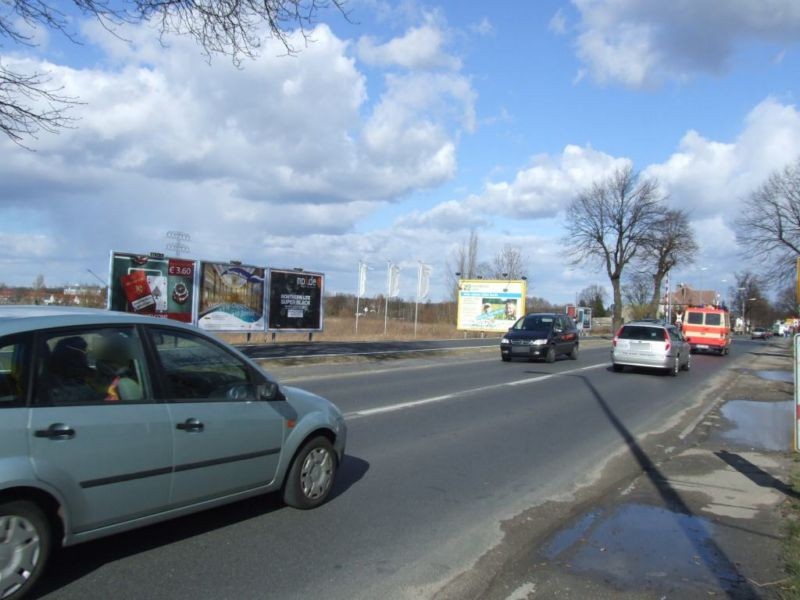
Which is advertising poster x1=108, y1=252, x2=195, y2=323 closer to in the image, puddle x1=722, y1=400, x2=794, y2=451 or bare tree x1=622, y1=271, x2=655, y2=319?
puddle x1=722, y1=400, x2=794, y2=451

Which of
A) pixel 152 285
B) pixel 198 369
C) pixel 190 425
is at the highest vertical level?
pixel 152 285

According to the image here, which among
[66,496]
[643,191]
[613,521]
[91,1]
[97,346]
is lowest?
[613,521]

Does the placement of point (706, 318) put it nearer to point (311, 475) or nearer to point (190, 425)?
point (311, 475)

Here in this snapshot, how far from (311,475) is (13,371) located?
2.64m

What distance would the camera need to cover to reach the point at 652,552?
202 inches

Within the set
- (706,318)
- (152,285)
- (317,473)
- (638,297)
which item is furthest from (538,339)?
(638,297)

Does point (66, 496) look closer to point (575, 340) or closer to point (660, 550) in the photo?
point (660, 550)

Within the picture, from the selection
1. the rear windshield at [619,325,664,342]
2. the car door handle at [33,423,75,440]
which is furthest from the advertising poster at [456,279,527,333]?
the car door handle at [33,423,75,440]

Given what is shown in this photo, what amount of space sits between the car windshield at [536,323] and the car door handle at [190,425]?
21.3 metres

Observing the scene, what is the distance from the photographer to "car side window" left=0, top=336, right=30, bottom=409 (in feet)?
12.2

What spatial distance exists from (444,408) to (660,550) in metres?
6.98

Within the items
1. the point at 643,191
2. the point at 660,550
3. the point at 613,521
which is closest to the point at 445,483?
the point at 613,521

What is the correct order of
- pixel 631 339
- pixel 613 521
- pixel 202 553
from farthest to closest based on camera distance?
pixel 631 339, pixel 613 521, pixel 202 553

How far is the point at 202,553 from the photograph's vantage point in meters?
4.65
